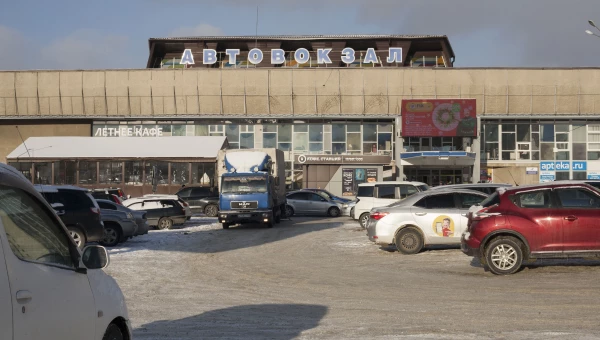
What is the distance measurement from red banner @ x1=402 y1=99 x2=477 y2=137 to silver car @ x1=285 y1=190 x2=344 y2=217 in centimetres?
1868

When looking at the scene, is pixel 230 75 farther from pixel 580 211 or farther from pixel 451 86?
pixel 580 211

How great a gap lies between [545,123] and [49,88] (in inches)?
1586

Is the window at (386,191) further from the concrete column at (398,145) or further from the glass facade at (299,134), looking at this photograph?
the glass facade at (299,134)

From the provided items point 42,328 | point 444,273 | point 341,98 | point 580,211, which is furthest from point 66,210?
point 341,98

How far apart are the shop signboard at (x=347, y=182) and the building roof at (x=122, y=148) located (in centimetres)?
1000

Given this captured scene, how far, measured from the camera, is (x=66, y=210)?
19812mm

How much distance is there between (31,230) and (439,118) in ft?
177

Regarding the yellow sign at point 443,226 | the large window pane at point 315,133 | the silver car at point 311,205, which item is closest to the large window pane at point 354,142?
the large window pane at point 315,133

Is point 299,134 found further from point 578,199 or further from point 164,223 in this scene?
point 578,199

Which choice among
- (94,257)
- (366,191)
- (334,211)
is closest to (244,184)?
(366,191)

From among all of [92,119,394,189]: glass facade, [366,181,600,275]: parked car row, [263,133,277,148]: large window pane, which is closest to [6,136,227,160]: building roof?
[92,119,394,189]: glass facade

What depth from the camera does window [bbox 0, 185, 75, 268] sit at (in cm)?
462

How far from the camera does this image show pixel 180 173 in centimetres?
4688

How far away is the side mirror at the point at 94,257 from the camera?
5.43 m
